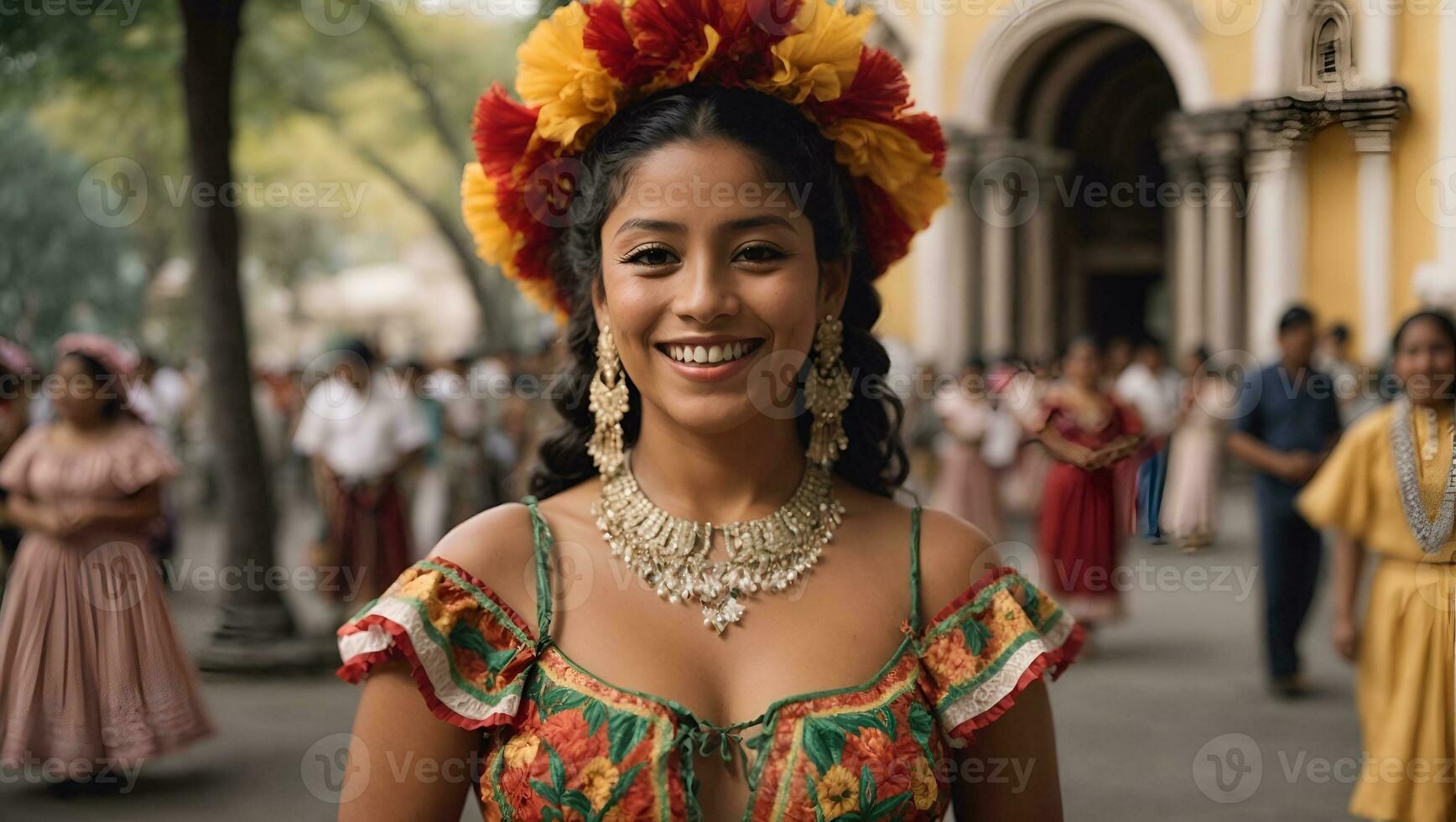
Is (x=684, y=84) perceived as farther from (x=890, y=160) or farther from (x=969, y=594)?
(x=969, y=594)

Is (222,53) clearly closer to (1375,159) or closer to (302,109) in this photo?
(1375,159)

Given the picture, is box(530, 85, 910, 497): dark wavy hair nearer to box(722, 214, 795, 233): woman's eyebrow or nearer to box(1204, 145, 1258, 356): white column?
box(722, 214, 795, 233): woman's eyebrow

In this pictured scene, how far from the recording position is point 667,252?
6.82 ft

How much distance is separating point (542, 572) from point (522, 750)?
262 millimetres

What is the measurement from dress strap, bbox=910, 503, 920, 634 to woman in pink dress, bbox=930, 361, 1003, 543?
805cm

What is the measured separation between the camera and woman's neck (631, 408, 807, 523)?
2.23 m

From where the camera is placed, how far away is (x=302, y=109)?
1869 cm

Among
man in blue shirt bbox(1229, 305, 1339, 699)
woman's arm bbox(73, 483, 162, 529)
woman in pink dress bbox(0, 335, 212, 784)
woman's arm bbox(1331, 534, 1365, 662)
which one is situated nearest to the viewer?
woman's arm bbox(1331, 534, 1365, 662)

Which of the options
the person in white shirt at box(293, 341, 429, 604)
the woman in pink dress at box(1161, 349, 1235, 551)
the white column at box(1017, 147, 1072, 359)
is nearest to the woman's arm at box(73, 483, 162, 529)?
the person in white shirt at box(293, 341, 429, 604)

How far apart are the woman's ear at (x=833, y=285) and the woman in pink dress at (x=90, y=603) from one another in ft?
13.5

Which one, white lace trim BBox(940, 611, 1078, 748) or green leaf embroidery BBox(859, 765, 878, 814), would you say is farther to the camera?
white lace trim BBox(940, 611, 1078, 748)

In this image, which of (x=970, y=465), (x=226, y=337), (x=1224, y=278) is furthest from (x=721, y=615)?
(x=1224, y=278)

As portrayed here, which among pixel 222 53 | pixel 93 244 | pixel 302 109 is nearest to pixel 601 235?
pixel 222 53

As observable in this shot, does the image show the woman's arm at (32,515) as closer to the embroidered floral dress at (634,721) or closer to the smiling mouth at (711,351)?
the embroidered floral dress at (634,721)
